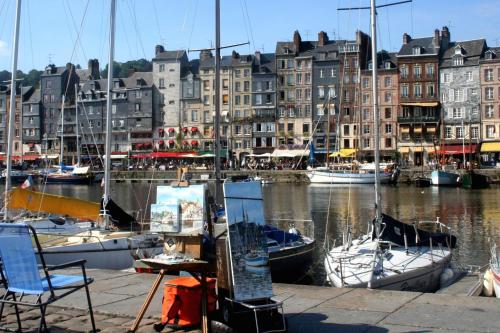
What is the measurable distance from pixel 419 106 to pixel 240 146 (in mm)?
30023

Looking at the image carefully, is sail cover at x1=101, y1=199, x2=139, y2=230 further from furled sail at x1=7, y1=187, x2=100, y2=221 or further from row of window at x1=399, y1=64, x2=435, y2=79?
row of window at x1=399, y1=64, x2=435, y2=79

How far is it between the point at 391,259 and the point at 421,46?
82276 millimetres

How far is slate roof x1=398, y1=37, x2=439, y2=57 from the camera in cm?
9119

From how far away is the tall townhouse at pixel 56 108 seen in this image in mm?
113500

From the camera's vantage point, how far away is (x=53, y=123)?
115812 millimetres

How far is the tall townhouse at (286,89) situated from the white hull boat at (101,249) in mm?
81731

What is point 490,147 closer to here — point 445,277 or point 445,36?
point 445,36

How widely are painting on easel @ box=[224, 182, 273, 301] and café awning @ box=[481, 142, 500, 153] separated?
8294 centimetres

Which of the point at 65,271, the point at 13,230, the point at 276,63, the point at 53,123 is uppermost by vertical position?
the point at 276,63

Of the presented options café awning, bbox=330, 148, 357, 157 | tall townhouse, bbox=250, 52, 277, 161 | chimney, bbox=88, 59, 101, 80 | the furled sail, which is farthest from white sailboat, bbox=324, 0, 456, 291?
chimney, bbox=88, 59, 101, 80

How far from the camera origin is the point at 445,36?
93.2 meters

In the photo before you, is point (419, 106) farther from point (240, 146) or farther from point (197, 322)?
point (197, 322)

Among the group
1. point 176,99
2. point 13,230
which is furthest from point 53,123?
point 13,230

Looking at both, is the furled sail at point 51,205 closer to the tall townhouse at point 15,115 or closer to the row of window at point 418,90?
the row of window at point 418,90
